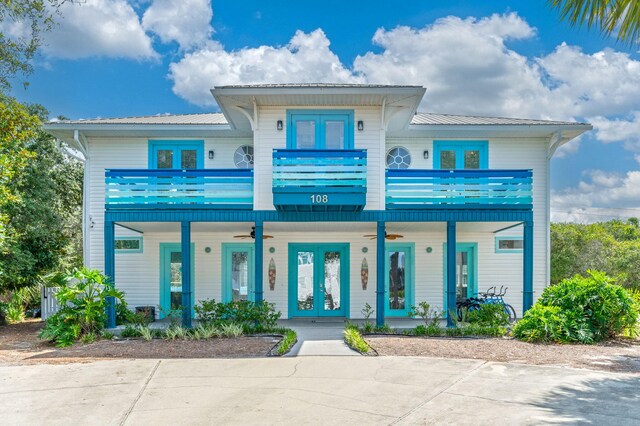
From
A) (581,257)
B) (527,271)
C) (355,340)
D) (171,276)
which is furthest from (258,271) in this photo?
(581,257)

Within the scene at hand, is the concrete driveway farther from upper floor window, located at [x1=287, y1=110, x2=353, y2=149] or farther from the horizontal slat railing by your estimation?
upper floor window, located at [x1=287, y1=110, x2=353, y2=149]

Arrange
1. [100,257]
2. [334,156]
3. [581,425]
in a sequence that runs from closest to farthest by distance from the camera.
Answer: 1. [581,425]
2. [334,156]
3. [100,257]

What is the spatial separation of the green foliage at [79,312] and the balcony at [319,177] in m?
Result: 4.52

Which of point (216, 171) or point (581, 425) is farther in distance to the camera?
point (216, 171)

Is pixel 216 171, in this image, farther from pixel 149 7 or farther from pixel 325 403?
pixel 325 403

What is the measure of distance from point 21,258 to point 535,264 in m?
14.8

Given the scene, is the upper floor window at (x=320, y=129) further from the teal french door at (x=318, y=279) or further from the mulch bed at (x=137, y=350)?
the mulch bed at (x=137, y=350)

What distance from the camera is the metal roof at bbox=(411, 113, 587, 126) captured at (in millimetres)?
13953

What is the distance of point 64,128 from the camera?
13766 mm

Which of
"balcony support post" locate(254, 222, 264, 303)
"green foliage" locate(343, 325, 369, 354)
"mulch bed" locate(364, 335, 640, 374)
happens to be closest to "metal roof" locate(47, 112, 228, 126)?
"balcony support post" locate(254, 222, 264, 303)

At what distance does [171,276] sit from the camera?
15.0 m

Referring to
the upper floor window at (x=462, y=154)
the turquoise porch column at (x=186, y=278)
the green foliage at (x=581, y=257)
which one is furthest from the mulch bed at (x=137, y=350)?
the green foliage at (x=581, y=257)

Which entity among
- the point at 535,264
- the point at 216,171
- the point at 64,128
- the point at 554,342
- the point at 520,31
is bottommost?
the point at 554,342

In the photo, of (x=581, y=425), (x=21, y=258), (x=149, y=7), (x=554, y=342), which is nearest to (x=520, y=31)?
(x=554, y=342)
